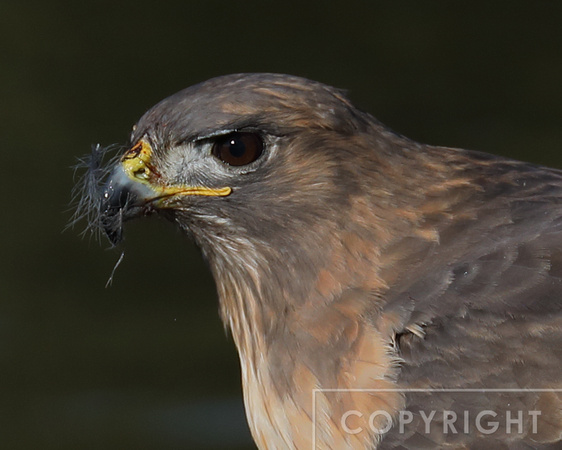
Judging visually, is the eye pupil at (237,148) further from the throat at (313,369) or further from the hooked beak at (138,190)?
the throat at (313,369)

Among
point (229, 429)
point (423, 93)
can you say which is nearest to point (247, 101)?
point (229, 429)

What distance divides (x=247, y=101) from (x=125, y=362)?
123 inches

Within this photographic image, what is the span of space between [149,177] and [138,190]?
5 centimetres

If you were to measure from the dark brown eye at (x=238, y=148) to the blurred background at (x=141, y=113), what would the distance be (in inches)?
108

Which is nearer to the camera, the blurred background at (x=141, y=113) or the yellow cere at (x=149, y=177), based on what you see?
→ the yellow cere at (x=149, y=177)

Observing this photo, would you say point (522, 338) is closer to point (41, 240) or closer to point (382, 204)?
point (382, 204)

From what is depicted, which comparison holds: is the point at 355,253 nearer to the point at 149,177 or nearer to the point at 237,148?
the point at 237,148

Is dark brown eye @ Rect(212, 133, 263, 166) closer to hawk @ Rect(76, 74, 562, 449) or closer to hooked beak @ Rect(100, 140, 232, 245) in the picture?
hawk @ Rect(76, 74, 562, 449)

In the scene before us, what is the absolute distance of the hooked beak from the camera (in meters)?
3.83

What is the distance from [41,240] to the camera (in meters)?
6.96

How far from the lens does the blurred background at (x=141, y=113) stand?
252 inches

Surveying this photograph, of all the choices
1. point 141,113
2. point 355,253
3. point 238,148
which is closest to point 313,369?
point 355,253

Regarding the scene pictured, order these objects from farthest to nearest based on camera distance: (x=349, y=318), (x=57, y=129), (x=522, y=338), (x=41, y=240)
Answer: (x=57, y=129), (x=41, y=240), (x=349, y=318), (x=522, y=338)

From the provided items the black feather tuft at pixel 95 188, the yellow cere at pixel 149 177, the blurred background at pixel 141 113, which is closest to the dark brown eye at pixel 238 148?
the yellow cere at pixel 149 177
